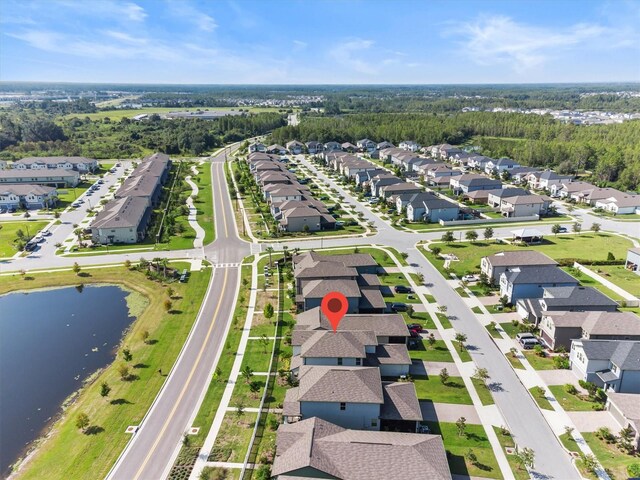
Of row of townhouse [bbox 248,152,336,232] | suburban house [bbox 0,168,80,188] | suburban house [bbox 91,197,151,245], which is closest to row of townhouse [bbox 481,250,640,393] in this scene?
row of townhouse [bbox 248,152,336,232]

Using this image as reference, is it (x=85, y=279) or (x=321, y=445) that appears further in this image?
(x=85, y=279)

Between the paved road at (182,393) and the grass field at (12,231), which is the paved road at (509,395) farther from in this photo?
the grass field at (12,231)

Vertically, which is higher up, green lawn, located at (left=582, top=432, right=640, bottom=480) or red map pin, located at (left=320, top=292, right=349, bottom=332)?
red map pin, located at (left=320, top=292, right=349, bottom=332)

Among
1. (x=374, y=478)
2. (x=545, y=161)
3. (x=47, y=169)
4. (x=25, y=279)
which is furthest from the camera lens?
(x=545, y=161)

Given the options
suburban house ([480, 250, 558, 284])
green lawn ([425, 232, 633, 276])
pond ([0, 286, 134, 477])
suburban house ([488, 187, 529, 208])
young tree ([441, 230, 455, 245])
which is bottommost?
pond ([0, 286, 134, 477])

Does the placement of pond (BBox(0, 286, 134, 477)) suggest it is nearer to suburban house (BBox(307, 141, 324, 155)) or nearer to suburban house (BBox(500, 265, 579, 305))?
suburban house (BBox(500, 265, 579, 305))

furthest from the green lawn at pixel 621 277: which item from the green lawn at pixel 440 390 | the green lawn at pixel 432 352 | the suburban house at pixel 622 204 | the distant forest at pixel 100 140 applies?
the distant forest at pixel 100 140

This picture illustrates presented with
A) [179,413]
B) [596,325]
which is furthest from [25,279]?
[596,325]

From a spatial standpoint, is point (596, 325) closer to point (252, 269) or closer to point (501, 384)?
point (501, 384)
